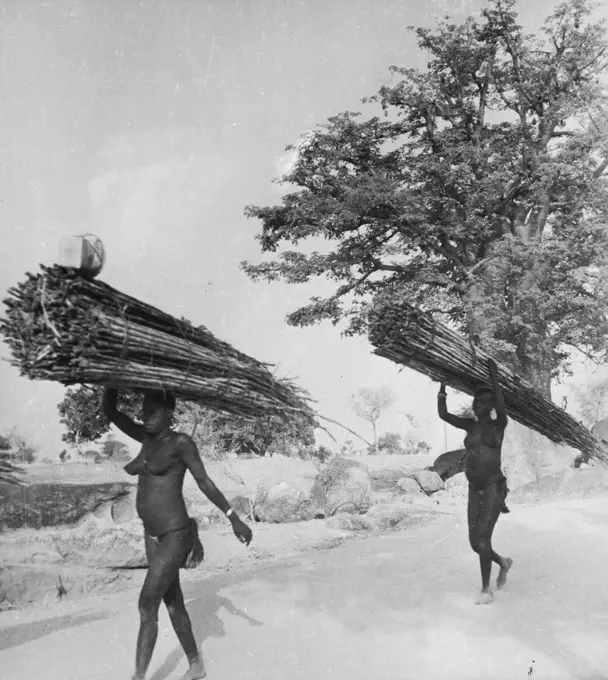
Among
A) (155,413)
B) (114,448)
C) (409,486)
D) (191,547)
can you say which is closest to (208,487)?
(191,547)

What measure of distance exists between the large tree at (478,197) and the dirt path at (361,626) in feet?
39.8

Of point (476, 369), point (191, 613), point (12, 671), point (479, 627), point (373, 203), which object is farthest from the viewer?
point (373, 203)

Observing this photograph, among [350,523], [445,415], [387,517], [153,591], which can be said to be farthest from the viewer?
[387,517]

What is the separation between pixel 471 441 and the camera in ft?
21.8

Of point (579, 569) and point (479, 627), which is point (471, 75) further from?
point (479, 627)

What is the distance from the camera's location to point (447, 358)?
21.0 ft

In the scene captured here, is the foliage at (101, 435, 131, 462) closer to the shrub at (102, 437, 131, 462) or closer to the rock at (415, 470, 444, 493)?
the shrub at (102, 437, 131, 462)

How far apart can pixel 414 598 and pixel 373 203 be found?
15474mm

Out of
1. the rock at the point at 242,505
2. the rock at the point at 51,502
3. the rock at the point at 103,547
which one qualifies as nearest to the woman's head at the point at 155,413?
the rock at the point at 103,547

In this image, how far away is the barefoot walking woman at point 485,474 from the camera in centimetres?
634

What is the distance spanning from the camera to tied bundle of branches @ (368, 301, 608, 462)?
5.95 meters

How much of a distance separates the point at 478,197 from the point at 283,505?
11264 millimetres

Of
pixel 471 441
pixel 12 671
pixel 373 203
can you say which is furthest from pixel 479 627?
pixel 373 203

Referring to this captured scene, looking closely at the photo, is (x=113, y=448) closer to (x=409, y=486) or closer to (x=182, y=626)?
(x=409, y=486)
